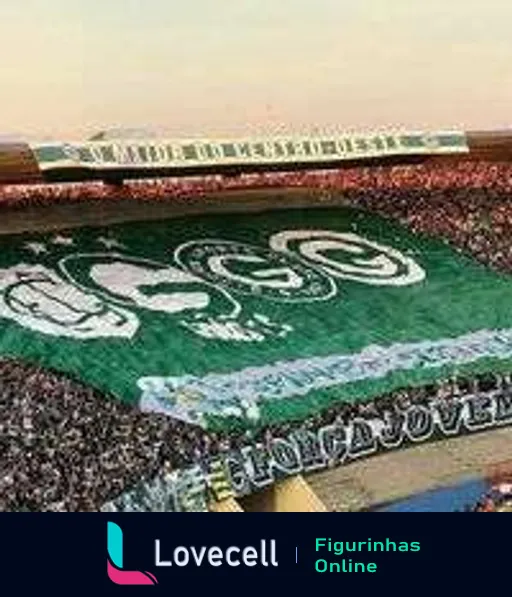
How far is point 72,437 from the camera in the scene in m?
9.29

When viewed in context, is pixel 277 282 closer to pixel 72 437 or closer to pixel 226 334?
pixel 226 334

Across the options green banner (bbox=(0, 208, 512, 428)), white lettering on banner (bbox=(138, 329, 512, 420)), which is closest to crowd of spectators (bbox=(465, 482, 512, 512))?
green banner (bbox=(0, 208, 512, 428))

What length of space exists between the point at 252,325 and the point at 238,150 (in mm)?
1795

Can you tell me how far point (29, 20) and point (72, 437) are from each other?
4.24 m

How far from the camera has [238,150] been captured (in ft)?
38.8

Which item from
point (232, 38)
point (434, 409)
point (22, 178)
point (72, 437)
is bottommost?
point (434, 409)
